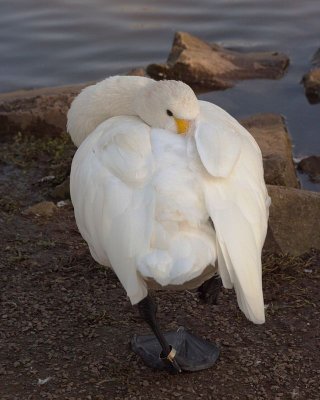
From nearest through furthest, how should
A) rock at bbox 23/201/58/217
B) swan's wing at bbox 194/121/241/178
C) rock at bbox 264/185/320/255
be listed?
swan's wing at bbox 194/121/241/178 → rock at bbox 264/185/320/255 → rock at bbox 23/201/58/217

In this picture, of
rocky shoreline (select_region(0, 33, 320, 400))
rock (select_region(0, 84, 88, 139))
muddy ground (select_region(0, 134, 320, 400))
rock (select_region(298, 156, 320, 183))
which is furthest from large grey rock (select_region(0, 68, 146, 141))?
rock (select_region(298, 156, 320, 183))

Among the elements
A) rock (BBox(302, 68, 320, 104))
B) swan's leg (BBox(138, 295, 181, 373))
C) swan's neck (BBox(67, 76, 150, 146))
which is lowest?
rock (BBox(302, 68, 320, 104))

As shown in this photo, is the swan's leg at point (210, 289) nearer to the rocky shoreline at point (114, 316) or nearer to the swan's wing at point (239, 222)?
the rocky shoreline at point (114, 316)

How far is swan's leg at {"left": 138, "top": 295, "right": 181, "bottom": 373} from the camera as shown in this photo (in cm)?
435

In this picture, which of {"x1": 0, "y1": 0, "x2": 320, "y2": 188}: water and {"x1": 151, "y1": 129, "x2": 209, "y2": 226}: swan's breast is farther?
{"x1": 0, "y1": 0, "x2": 320, "y2": 188}: water

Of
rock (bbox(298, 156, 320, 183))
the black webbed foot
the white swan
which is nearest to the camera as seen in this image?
the white swan

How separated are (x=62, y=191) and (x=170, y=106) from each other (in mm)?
1939

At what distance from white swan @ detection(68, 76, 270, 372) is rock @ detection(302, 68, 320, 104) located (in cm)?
465

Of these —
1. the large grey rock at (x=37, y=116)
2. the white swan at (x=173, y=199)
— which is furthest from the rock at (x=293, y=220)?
the large grey rock at (x=37, y=116)

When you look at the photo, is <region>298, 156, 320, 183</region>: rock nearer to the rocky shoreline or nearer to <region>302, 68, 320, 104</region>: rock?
the rocky shoreline

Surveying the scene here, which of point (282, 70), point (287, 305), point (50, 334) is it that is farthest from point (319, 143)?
point (50, 334)

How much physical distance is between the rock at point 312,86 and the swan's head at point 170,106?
15.2ft

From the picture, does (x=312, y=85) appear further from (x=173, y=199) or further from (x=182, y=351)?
(x=173, y=199)

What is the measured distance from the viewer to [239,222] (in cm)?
387
